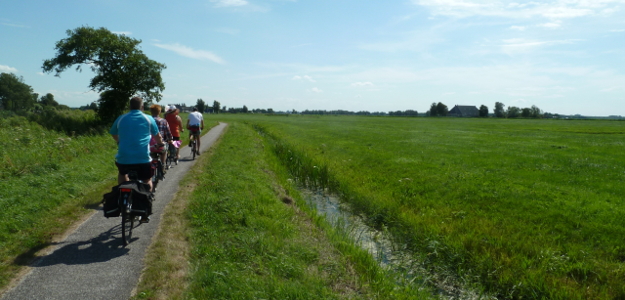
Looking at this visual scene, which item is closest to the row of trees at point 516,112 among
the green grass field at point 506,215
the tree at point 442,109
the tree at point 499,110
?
the tree at point 499,110

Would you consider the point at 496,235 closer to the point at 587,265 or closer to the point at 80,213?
the point at 587,265

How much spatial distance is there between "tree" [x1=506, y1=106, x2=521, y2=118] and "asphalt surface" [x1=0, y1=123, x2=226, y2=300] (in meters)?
176

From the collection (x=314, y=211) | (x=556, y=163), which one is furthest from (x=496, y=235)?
(x=556, y=163)

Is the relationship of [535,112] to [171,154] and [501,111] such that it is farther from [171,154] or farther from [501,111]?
[171,154]

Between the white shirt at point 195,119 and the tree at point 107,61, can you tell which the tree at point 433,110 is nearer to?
the tree at point 107,61

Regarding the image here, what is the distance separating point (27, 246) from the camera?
5781mm

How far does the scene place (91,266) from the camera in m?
5.17

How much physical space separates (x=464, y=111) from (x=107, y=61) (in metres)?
163

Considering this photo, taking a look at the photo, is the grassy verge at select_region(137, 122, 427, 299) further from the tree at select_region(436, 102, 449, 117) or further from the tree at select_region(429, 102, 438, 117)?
the tree at select_region(429, 102, 438, 117)

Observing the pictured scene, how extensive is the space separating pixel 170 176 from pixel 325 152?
11.0 meters

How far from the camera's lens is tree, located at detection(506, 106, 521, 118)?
156 metres

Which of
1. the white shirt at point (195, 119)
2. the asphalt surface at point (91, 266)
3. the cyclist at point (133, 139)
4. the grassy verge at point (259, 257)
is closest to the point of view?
the asphalt surface at point (91, 266)

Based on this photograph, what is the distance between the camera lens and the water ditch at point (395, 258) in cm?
582

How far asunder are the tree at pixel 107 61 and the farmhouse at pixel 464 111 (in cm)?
15860
